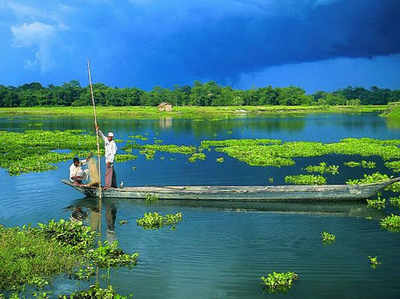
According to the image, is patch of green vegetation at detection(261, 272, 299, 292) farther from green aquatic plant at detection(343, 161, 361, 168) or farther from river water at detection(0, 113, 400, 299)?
green aquatic plant at detection(343, 161, 361, 168)

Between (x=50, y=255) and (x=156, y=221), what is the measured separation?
4.78 m

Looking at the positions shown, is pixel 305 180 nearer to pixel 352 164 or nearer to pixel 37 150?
pixel 352 164

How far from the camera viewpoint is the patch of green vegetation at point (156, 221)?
1557 centimetres

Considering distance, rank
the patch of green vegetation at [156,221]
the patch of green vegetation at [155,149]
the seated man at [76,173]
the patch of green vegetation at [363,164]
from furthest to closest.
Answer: the patch of green vegetation at [155,149] → the patch of green vegetation at [363,164] → the seated man at [76,173] → the patch of green vegetation at [156,221]

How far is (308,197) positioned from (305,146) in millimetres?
19311

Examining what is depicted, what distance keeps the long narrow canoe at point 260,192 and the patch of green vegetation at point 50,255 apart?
494 centimetres

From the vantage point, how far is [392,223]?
49.3 ft

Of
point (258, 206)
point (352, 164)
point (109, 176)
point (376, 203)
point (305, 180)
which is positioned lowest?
point (258, 206)

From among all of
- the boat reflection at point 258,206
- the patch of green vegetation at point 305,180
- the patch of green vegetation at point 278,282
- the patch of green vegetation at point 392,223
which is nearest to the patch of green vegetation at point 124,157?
the boat reflection at point 258,206

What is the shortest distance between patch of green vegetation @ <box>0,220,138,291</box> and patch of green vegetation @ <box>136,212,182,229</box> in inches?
90.5

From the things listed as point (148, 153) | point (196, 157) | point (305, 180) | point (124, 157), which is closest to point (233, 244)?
point (305, 180)

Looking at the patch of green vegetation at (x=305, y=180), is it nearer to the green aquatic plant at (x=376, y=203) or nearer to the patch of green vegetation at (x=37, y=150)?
the green aquatic plant at (x=376, y=203)

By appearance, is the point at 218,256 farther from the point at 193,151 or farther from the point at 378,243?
the point at 193,151

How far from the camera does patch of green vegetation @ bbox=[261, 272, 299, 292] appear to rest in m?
10.5
